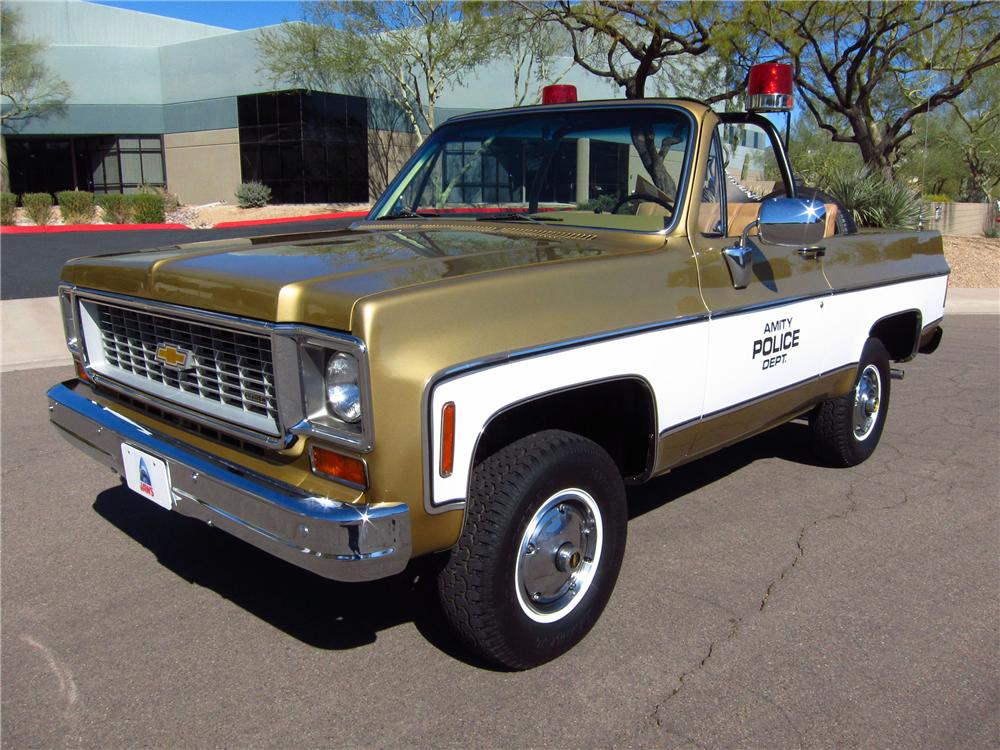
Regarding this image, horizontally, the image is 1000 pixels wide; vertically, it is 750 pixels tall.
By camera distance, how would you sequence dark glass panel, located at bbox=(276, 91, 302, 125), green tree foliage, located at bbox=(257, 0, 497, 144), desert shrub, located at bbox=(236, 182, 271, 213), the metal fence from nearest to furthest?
the metal fence, green tree foliage, located at bbox=(257, 0, 497, 144), desert shrub, located at bbox=(236, 182, 271, 213), dark glass panel, located at bbox=(276, 91, 302, 125)

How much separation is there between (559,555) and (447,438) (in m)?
0.76

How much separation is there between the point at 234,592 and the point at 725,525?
234 centimetres

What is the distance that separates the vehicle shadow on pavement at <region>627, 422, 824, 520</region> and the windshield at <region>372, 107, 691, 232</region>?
1588mm

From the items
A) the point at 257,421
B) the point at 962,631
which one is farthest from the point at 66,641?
the point at 962,631

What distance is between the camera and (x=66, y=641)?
3176 millimetres

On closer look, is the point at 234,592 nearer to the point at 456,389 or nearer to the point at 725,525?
the point at 456,389

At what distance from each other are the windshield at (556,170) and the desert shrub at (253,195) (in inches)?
1096

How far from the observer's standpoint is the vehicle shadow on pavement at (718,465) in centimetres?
468

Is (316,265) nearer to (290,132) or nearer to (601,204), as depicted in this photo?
(601,204)

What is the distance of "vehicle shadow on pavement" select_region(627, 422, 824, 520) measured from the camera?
15.4 feet

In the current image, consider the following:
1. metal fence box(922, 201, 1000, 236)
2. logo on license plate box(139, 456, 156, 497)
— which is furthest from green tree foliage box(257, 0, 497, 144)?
logo on license plate box(139, 456, 156, 497)

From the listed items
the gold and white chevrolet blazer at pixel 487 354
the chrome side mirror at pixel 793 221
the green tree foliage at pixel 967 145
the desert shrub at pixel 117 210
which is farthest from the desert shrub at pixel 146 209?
the green tree foliage at pixel 967 145

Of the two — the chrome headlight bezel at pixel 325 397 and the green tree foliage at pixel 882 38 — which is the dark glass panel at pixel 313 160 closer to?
the green tree foliage at pixel 882 38

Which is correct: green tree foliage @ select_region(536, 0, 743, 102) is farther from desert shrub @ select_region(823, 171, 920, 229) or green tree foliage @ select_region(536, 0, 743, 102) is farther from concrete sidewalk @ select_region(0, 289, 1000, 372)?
concrete sidewalk @ select_region(0, 289, 1000, 372)
